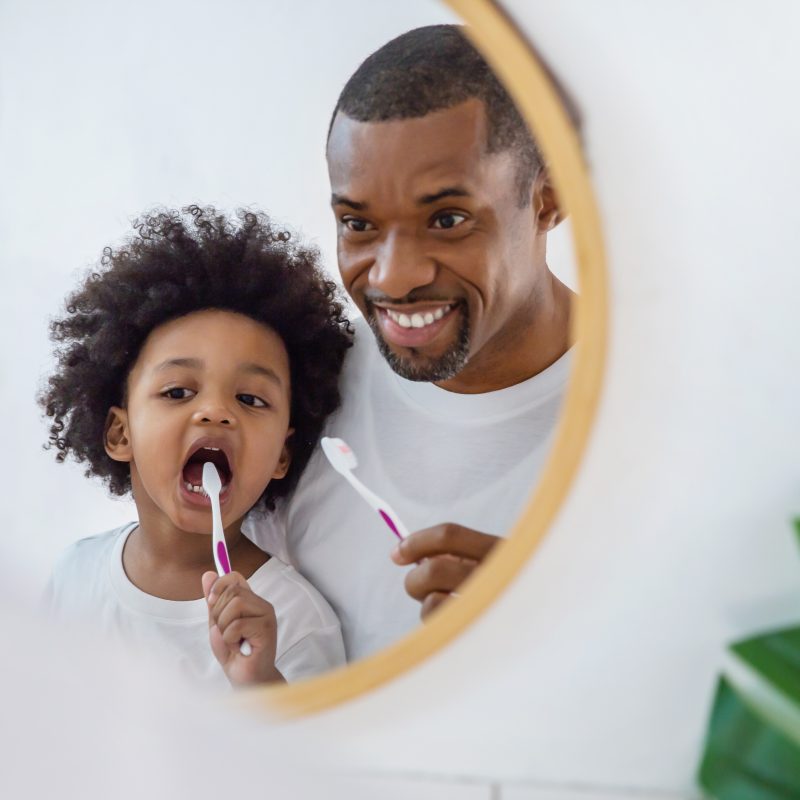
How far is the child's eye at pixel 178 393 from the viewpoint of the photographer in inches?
24.3

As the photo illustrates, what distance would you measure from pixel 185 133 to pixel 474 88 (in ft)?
0.63

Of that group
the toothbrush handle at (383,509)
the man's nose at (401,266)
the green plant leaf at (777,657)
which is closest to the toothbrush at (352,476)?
the toothbrush handle at (383,509)

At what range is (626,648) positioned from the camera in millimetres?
610

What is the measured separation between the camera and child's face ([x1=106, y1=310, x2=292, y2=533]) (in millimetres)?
615

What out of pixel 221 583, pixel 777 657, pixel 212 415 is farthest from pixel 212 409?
pixel 777 657

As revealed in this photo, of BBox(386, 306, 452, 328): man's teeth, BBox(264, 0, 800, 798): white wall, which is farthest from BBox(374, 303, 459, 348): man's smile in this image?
BBox(264, 0, 800, 798): white wall

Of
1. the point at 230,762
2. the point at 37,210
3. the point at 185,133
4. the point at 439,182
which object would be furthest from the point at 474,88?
the point at 230,762

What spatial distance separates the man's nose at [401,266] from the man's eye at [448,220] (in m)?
0.02

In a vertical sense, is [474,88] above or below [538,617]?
above

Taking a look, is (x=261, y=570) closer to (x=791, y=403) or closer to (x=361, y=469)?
(x=361, y=469)

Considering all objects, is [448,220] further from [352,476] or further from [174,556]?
[174,556]

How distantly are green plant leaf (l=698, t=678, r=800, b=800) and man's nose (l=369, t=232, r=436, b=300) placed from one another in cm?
31

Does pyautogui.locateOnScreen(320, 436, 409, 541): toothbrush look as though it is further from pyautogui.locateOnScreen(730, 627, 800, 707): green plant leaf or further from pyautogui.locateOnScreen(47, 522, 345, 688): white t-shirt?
pyautogui.locateOnScreen(730, 627, 800, 707): green plant leaf

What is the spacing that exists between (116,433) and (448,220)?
263mm
